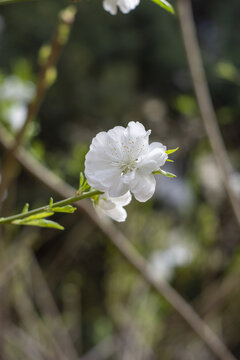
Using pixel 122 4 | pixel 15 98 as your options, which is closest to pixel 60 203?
pixel 122 4

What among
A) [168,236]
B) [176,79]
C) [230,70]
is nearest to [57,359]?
[168,236]

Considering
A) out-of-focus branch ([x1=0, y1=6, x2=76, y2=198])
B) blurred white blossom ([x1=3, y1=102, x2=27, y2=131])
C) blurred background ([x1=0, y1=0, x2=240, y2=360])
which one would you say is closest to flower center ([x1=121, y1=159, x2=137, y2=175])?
out-of-focus branch ([x1=0, y1=6, x2=76, y2=198])

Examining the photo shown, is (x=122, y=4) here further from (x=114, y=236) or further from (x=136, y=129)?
(x=114, y=236)

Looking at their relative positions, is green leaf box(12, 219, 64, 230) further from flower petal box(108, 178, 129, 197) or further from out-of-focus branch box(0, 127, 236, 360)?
out-of-focus branch box(0, 127, 236, 360)

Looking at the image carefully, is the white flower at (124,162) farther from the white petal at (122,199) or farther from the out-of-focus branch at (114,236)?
the out-of-focus branch at (114,236)

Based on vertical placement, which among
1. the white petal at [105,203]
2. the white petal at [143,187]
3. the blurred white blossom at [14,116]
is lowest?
the white petal at [143,187]

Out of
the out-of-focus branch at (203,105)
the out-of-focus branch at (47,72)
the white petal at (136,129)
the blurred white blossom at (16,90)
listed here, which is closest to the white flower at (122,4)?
the white petal at (136,129)
